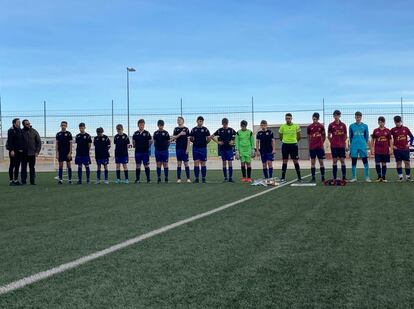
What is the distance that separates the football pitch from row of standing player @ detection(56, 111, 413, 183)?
576cm

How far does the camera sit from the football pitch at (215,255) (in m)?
3.09

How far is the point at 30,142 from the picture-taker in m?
14.9

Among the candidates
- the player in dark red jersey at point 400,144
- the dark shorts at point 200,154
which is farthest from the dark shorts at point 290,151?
the player in dark red jersey at point 400,144

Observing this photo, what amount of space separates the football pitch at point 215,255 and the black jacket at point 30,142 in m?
7.16

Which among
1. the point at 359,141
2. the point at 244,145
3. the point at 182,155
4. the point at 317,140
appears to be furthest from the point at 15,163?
the point at 359,141

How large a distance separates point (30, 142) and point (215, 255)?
11.9 metres

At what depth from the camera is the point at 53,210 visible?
7727 mm

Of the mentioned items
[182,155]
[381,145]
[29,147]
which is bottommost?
[182,155]

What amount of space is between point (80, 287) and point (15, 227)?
3039 mm

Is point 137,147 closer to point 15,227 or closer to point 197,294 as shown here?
point 15,227

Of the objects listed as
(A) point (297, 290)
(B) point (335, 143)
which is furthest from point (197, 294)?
(B) point (335, 143)

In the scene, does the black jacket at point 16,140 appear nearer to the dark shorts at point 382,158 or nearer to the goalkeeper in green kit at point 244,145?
the goalkeeper in green kit at point 244,145

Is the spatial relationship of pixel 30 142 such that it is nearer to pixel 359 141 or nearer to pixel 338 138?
pixel 338 138

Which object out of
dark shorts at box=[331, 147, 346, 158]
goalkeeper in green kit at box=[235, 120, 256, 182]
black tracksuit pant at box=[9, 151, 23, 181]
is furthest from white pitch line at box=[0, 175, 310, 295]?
black tracksuit pant at box=[9, 151, 23, 181]
